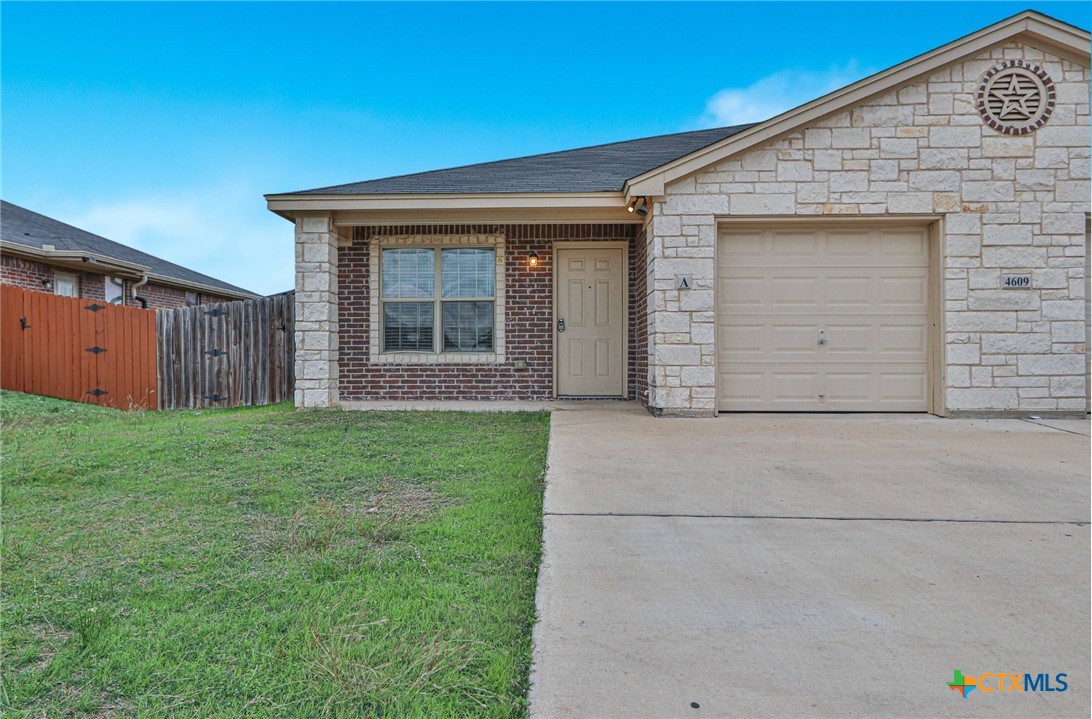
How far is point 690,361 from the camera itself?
22.7 feet

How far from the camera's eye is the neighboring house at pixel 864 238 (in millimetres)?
6707

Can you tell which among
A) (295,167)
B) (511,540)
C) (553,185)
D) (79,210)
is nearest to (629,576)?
(511,540)

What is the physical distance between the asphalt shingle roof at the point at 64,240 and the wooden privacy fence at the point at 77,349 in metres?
2.76

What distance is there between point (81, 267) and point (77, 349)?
4.88 m

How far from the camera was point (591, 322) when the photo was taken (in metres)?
8.73

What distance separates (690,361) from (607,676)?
5459 millimetres

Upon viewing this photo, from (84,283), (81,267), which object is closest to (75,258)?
(81,267)

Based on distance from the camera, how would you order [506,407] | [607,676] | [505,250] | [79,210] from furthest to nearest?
[79,210] < [505,250] < [506,407] < [607,676]

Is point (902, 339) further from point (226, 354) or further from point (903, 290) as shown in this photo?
point (226, 354)

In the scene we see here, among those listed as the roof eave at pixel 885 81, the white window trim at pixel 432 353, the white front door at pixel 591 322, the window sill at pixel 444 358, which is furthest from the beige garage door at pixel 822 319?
the window sill at pixel 444 358

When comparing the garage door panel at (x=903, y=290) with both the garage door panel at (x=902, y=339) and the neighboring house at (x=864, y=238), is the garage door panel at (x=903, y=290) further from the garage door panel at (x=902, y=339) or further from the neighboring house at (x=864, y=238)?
the garage door panel at (x=902, y=339)

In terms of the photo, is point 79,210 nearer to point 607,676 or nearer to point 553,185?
point 553,185

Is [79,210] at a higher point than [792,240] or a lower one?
higher

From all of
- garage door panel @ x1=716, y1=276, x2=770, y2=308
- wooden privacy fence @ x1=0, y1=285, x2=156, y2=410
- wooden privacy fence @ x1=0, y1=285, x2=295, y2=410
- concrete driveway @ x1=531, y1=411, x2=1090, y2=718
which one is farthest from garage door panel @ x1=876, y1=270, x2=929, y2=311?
wooden privacy fence @ x1=0, y1=285, x2=156, y2=410
